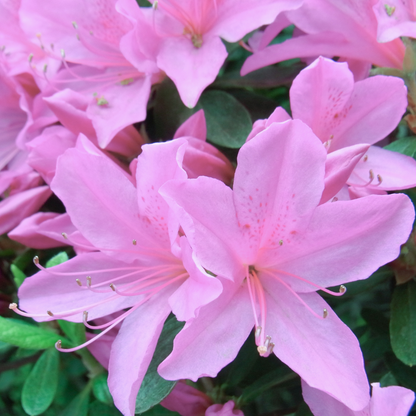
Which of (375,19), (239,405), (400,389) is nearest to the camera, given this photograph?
(400,389)

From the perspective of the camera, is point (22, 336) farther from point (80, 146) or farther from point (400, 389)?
point (400, 389)

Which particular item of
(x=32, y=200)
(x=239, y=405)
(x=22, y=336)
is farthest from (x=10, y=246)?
(x=239, y=405)

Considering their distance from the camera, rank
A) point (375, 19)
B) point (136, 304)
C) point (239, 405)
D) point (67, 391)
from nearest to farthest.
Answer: point (136, 304)
point (375, 19)
point (239, 405)
point (67, 391)

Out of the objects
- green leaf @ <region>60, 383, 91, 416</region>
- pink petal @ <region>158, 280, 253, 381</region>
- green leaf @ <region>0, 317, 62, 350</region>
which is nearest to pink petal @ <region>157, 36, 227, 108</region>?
pink petal @ <region>158, 280, 253, 381</region>

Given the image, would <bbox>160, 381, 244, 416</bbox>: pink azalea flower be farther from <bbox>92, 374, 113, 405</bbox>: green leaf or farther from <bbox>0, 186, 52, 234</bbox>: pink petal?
<bbox>0, 186, 52, 234</bbox>: pink petal

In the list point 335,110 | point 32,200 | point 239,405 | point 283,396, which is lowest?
point 283,396

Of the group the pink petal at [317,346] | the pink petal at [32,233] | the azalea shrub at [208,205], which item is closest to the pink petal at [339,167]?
the azalea shrub at [208,205]

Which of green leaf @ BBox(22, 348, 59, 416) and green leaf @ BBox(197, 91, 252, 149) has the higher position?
green leaf @ BBox(197, 91, 252, 149)
